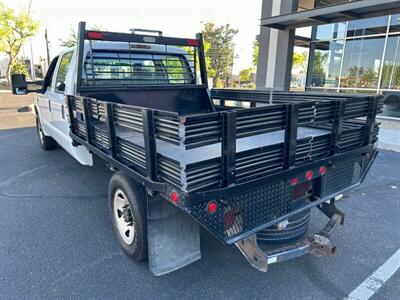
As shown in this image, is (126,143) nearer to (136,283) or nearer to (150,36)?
(136,283)

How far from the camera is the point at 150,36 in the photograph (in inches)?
160

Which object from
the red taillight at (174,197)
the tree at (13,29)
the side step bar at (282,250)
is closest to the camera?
the red taillight at (174,197)

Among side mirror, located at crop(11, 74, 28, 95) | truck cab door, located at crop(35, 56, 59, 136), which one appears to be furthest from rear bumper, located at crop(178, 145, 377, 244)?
side mirror, located at crop(11, 74, 28, 95)

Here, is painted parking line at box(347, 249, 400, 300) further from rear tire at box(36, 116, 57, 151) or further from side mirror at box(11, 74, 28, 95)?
rear tire at box(36, 116, 57, 151)

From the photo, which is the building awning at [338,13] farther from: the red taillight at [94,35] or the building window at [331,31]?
the red taillight at [94,35]

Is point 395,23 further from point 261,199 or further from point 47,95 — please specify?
point 47,95

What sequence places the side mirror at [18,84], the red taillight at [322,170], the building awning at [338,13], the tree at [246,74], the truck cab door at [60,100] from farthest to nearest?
1. the tree at [246,74]
2. the building awning at [338,13]
3. the side mirror at [18,84]
4. the truck cab door at [60,100]
5. the red taillight at [322,170]

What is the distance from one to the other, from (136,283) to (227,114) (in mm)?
1711

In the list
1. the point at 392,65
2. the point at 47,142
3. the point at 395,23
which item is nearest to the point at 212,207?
the point at 47,142

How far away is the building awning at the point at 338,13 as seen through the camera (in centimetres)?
785

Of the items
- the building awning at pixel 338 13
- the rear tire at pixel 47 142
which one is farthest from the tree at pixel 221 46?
the rear tire at pixel 47 142

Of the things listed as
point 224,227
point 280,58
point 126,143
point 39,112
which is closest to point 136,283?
point 224,227

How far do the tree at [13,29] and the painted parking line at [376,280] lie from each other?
3439cm

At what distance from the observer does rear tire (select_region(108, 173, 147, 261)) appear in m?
2.51
